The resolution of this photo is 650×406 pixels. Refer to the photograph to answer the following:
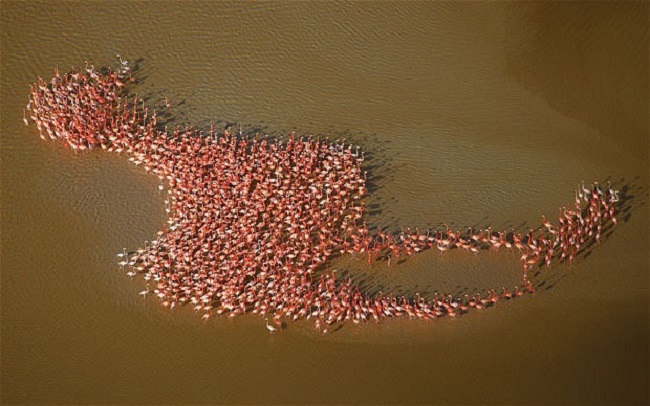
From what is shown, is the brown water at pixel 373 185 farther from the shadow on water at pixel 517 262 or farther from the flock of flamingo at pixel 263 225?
the flock of flamingo at pixel 263 225

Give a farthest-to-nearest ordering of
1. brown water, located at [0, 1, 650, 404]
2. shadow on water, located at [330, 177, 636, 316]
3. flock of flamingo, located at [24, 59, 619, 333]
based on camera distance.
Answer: shadow on water, located at [330, 177, 636, 316], flock of flamingo, located at [24, 59, 619, 333], brown water, located at [0, 1, 650, 404]

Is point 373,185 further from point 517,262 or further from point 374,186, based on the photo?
point 517,262

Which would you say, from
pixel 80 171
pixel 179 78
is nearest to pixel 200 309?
pixel 80 171

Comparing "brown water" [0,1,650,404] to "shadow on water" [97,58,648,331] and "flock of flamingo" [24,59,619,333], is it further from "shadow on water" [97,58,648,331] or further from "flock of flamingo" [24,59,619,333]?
"flock of flamingo" [24,59,619,333]

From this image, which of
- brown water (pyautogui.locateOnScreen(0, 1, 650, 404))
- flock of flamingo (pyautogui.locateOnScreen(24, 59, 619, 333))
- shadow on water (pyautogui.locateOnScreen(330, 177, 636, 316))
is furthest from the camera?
shadow on water (pyautogui.locateOnScreen(330, 177, 636, 316))

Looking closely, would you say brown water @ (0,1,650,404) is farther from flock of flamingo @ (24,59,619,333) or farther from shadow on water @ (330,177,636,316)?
flock of flamingo @ (24,59,619,333)

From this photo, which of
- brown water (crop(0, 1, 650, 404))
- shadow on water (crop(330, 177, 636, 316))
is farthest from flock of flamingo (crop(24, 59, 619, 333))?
brown water (crop(0, 1, 650, 404))

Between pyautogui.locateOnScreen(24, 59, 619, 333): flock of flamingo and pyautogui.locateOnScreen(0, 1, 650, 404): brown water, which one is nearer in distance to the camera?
pyautogui.locateOnScreen(0, 1, 650, 404): brown water
